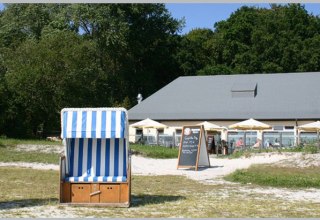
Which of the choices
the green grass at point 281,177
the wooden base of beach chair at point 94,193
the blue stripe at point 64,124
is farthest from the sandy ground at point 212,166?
the blue stripe at point 64,124

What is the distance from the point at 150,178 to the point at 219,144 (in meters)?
→ 17.4

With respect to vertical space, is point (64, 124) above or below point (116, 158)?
above

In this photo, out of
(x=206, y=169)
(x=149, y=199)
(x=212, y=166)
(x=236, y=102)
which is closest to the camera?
(x=149, y=199)

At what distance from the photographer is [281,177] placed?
16.0 meters

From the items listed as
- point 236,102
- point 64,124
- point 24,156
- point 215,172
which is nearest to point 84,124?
point 64,124

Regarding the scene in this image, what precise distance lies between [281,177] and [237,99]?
30.4 metres

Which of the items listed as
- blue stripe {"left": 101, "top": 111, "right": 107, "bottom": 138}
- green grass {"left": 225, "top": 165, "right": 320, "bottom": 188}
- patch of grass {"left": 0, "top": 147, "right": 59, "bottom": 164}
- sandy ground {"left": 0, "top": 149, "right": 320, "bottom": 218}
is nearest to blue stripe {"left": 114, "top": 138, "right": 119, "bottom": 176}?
blue stripe {"left": 101, "top": 111, "right": 107, "bottom": 138}

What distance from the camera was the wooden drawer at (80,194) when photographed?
11094 mm

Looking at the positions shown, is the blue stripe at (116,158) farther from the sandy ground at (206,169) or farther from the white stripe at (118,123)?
the sandy ground at (206,169)

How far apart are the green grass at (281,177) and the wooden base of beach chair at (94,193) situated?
562 centimetres

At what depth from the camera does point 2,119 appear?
130ft

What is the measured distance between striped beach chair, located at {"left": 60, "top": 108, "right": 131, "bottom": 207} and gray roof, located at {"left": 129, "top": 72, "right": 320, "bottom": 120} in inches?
1265

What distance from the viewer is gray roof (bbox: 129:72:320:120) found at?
43469 mm

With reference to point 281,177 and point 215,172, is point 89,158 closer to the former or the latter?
point 281,177
